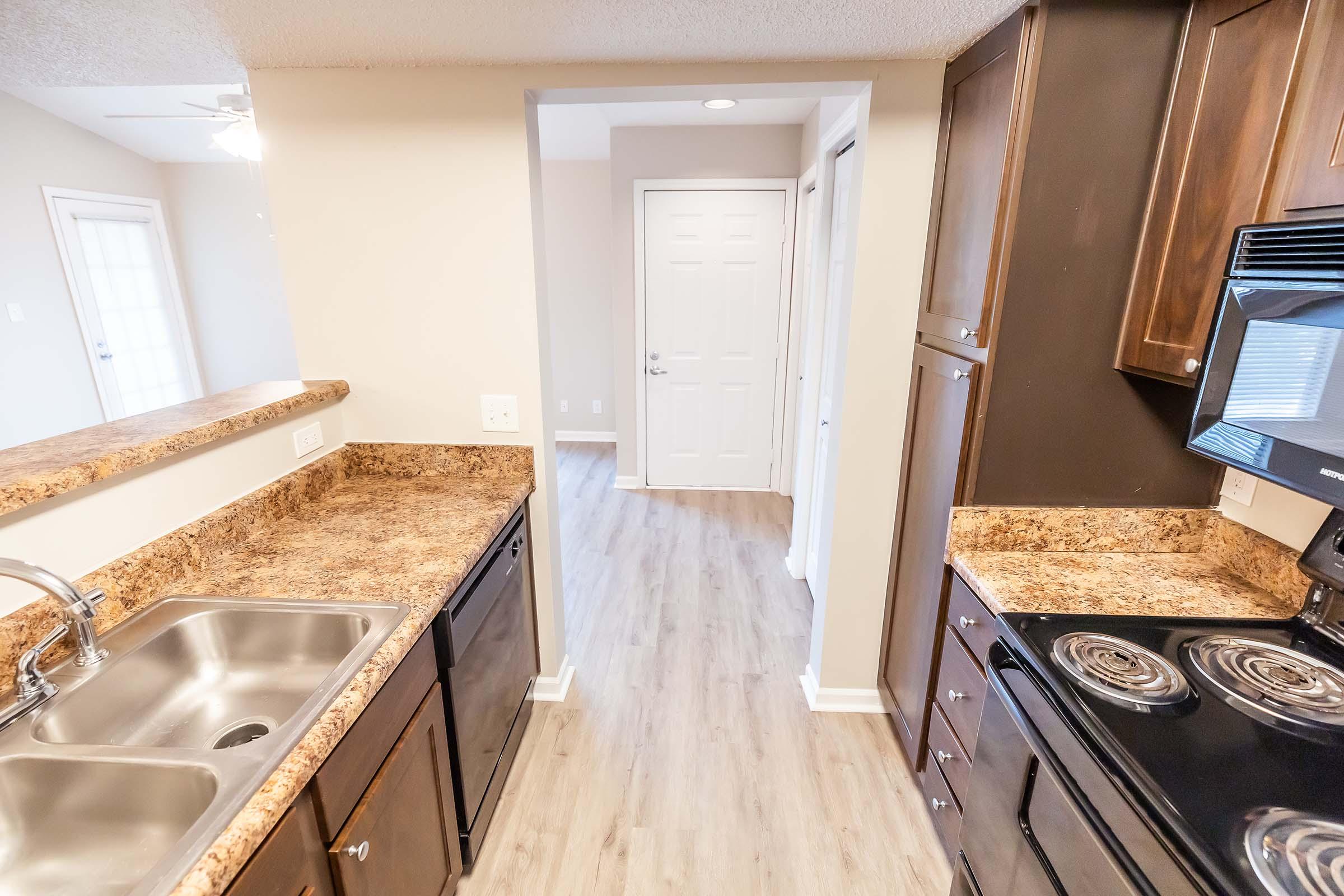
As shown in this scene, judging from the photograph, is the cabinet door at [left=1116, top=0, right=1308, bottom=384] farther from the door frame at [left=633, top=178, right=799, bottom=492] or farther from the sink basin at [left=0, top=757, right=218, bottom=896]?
the door frame at [left=633, top=178, right=799, bottom=492]

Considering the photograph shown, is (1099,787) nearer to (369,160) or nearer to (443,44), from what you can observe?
(443,44)

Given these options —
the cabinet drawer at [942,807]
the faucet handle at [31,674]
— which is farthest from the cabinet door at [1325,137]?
the faucet handle at [31,674]

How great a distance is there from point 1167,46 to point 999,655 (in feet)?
4.15

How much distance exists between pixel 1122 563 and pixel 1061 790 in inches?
27.8

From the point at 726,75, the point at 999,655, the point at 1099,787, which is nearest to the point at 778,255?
the point at 726,75

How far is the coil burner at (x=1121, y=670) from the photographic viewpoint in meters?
0.97

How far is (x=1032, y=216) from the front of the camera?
129 centimetres

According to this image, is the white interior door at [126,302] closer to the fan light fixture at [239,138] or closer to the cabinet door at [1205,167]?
the fan light fixture at [239,138]

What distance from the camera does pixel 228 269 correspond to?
5.46 m

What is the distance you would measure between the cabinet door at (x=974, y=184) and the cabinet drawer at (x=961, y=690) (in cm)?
77

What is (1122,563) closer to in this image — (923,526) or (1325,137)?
(923,526)

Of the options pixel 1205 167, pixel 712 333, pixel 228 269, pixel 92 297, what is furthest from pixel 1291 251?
pixel 228 269

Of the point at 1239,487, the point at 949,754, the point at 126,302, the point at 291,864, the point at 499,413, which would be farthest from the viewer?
the point at 126,302

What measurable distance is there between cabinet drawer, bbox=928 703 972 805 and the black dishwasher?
1.20 meters
